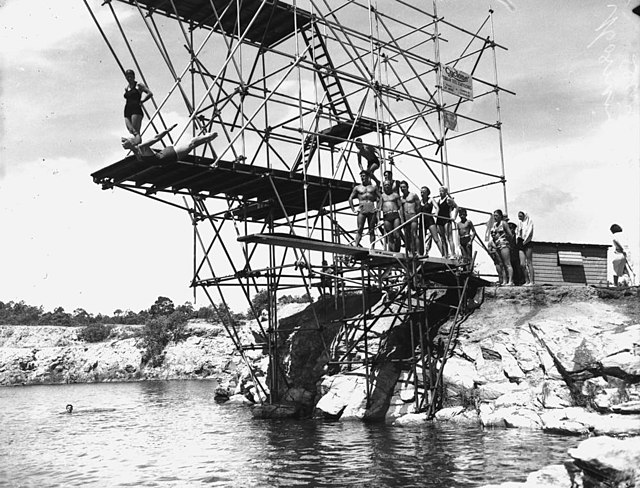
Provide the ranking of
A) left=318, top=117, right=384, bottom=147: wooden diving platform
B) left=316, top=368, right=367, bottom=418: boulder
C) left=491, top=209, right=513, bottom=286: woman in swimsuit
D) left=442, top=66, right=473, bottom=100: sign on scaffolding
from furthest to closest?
1. left=442, top=66, right=473, bottom=100: sign on scaffolding
2. left=318, top=117, right=384, bottom=147: wooden diving platform
3. left=491, top=209, right=513, bottom=286: woman in swimsuit
4. left=316, top=368, right=367, bottom=418: boulder

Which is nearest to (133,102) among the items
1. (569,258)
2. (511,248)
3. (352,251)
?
(352,251)

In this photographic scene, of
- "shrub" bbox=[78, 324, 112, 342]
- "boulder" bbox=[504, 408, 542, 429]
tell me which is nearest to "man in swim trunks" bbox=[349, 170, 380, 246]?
"boulder" bbox=[504, 408, 542, 429]

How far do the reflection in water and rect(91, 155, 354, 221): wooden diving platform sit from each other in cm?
673

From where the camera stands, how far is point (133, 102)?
18016 mm

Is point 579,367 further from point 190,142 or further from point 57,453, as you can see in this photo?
point 57,453

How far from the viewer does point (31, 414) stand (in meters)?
32.0

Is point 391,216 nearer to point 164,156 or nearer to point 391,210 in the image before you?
point 391,210

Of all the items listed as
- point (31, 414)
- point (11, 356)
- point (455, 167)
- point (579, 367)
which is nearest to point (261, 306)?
point (11, 356)

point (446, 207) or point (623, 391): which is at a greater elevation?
point (446, 207)

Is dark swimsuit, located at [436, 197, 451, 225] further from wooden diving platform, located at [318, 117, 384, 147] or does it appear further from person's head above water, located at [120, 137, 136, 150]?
person's head above water, located at [120, 137, 136, 150]

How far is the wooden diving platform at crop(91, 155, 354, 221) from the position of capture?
20.1 m

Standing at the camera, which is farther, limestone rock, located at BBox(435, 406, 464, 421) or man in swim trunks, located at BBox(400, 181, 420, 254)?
man in swim trunks, located at BBox(400, 181, 420, 254)

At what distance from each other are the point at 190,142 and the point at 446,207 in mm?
8644

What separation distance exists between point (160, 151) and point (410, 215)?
24.9 ft
